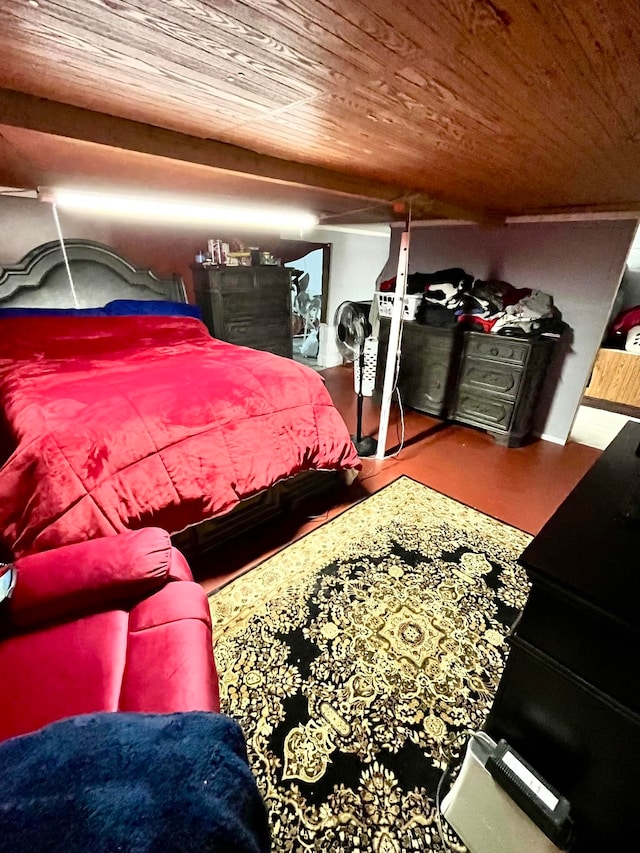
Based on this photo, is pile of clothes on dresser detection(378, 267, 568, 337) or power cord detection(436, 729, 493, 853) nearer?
power cord detection(436, 729, 493, 853)

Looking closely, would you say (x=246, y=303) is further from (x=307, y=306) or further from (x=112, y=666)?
(x=112, y=666)

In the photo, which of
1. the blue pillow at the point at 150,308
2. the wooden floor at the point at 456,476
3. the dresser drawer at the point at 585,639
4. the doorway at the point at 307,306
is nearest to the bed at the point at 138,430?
the wooden floor at the point at 456,476

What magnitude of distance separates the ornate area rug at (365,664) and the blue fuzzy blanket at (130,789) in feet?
1.80

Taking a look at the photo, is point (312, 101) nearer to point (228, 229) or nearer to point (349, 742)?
point (349, 742)

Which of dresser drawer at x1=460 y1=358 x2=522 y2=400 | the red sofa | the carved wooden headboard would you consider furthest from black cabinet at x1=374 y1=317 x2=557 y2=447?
the red sofa

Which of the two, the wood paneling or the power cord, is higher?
the wood paneling

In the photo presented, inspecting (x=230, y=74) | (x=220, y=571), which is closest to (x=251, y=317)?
(x=220, y=571)

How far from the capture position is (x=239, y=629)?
1.59 meters

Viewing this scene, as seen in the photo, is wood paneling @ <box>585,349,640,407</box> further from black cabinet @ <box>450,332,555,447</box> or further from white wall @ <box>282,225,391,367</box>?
white wall @ <box>282,225,391,367</box>

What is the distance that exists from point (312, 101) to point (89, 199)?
166 centimetres

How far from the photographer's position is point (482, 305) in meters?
3.29

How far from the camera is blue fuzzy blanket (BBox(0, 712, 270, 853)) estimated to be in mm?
542

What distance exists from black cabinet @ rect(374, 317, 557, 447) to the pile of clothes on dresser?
9 centimetres

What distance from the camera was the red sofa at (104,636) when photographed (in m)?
0.88
